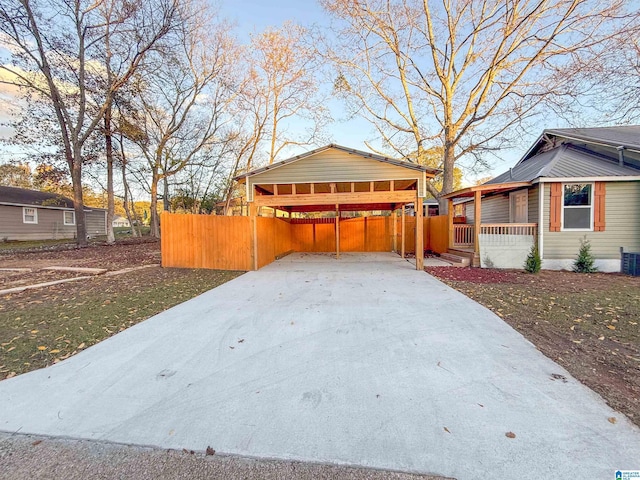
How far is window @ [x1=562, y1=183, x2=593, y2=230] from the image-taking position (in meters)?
8.80

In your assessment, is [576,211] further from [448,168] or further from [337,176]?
[337,176]

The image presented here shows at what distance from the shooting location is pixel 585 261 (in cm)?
855

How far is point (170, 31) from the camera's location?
1455 centimetres

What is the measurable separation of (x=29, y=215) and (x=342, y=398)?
85.0 ft

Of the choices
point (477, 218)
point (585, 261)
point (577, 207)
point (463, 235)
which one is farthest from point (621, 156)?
point (463, 235)

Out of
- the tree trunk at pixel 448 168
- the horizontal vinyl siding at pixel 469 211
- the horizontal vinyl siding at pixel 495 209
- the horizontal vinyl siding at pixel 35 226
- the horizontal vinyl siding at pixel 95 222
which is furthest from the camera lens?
the horizontal vinyl siding at pixel 95 222

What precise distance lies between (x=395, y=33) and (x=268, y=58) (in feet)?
28.5

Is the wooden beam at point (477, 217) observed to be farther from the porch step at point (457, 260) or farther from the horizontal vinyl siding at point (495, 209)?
the horizontal vinyl siding at point (495, 209)

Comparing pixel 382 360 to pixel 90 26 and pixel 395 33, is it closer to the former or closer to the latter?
pixel 395 33

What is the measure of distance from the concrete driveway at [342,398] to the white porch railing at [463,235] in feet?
24.3

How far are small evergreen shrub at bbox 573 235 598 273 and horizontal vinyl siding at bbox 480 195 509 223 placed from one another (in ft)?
10.3

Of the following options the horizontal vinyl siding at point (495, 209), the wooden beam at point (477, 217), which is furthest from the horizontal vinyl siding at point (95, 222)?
the horizontal vinyl siding at point (495, 209)

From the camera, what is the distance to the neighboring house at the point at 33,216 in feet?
58.1

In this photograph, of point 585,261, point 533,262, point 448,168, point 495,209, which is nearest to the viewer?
point 533,262
